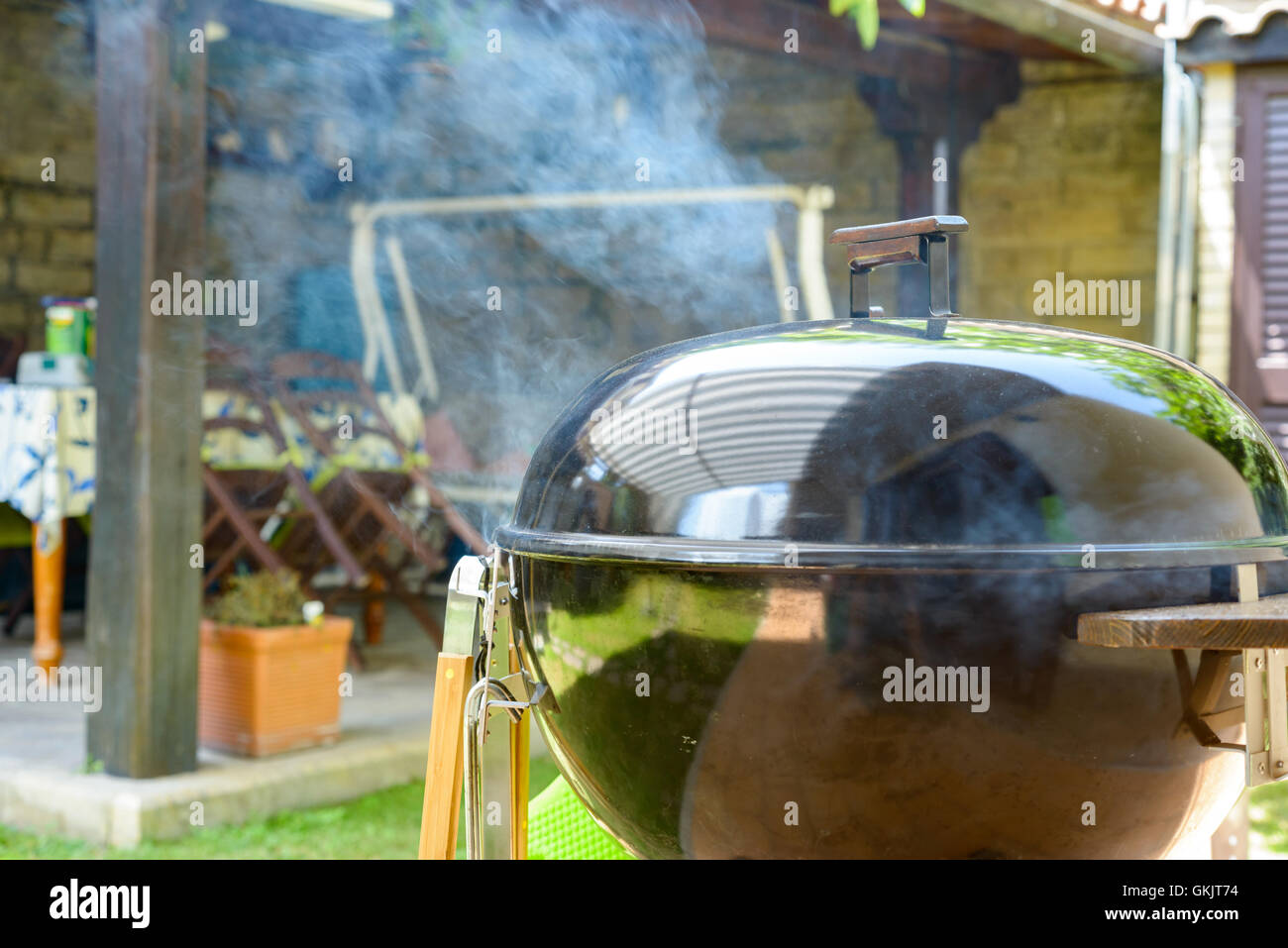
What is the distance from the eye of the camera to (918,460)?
1423 mm

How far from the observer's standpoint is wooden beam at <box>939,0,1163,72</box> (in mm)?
5109

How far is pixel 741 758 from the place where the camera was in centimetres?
151

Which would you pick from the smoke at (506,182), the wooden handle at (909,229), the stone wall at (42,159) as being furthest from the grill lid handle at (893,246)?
the stone wall at (42,159)

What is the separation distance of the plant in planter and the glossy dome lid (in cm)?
263

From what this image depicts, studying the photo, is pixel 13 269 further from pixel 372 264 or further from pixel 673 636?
pixel 673 636

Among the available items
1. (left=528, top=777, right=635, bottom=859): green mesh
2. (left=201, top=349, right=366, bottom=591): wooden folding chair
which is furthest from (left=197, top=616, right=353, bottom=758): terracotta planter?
(left=528, top=777, right=635, bottom=859): green mesh

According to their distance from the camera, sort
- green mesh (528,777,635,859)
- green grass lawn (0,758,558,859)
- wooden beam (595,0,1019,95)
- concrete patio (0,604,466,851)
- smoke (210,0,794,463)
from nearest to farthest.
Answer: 1. green mesh (528,777,635,859)
2. green grass lawn (0,758,558,859)
3. concrete patio (0,604,466,851)
4. smoke (210,0,794,463)
5. wooden beam (595,0,1019,95)

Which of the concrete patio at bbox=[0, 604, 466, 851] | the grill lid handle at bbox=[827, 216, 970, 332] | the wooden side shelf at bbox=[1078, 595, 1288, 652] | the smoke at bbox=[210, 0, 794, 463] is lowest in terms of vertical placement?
the concrete patio at bbox=[0, 604, 466, 851]

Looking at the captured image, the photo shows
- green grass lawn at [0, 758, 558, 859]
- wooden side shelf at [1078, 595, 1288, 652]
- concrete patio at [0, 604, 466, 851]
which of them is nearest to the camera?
wooden side shelf at [1078, 595, 1288, 652]

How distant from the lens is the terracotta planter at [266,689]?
13.1ft

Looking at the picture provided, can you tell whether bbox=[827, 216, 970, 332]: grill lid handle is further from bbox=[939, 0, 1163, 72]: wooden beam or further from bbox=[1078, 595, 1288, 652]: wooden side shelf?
bbox=[939, 0, 1163, 72]: wooden beam

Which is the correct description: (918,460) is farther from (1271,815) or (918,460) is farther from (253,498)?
(253,498)
